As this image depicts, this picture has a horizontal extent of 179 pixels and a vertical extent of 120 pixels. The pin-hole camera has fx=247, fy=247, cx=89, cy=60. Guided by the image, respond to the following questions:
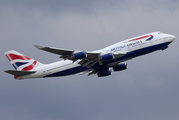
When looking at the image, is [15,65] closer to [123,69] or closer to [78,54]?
[78,54]

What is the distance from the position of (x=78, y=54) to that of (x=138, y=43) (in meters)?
10.9

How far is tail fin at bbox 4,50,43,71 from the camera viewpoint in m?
49.8

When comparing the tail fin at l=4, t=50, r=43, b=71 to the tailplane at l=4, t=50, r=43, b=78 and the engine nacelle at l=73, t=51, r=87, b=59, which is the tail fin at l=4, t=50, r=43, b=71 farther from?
the engine nacelle at l=73, t=51, r=87, b=59

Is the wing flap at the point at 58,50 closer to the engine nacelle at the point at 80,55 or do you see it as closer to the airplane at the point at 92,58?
the airplane at the point at 92,58

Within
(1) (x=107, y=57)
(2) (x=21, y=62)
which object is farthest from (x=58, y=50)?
(2) (x=21, y=62)

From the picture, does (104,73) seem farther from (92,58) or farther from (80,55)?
(80,55)

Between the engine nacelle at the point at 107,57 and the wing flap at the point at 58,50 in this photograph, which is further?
the engine nacelle at the point at 107,57

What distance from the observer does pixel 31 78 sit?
1895 inches

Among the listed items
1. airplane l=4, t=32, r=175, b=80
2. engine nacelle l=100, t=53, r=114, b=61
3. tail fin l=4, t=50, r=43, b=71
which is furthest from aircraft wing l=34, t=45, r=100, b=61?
tail fin l=4, t=50, r=43, b=71

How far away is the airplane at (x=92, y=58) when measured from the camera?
Result: 4142 cm

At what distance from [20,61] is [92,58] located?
53.8 feet

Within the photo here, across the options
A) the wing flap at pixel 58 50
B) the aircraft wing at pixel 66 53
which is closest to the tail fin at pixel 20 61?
the aircraft wing at pixel 66 53

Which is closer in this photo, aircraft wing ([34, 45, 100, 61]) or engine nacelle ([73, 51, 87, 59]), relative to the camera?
aircraft wing ([34, 45, 100, 61])

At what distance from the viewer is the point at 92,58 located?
1705 inches
